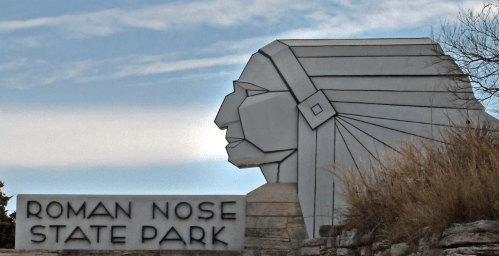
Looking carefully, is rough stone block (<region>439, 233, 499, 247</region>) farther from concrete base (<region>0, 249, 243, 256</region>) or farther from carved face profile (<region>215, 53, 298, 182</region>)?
concrete base (<region>0, 249, 243, 256</region>)

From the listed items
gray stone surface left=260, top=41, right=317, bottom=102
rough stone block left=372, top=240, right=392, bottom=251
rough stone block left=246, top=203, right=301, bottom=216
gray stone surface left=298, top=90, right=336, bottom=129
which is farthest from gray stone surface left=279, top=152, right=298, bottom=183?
rough stone block left=372, top=240, right=392, bottom=251

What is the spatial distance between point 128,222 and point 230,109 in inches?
103

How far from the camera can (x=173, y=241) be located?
13.6m

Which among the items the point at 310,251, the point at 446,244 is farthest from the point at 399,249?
the point at 310,251

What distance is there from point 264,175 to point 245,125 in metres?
0.90

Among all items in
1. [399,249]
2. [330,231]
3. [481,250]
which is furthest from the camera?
[330,231]

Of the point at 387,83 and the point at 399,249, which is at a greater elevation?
the point at 387,83

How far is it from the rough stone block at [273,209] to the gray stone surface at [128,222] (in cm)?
16

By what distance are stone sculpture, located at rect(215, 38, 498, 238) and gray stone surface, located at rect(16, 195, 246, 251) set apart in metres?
1.05

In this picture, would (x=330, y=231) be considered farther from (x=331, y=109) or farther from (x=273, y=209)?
(x=331, y=109)

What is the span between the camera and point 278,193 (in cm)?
1323

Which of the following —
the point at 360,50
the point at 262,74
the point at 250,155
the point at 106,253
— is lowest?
the point at 106,253

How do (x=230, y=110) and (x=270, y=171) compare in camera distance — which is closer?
(x=270, y=171)

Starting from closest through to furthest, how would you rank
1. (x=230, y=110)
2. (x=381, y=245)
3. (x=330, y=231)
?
(x=381, y=245) → (x=330, y=231) → (x=230, y=110)
